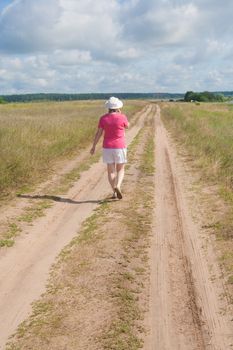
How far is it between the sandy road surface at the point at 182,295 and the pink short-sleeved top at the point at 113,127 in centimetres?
184

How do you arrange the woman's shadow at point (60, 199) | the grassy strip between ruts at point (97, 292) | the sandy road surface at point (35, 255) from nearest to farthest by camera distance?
1. the grassy strip between ruts at point (97, 292)
2. the sandy road surface at point (35, 255)
3. the woman's shadow at point (60, 199)

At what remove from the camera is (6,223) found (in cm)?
730

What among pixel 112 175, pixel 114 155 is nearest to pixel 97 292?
pixel 112 175

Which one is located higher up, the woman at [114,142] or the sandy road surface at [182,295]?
the woman at [114,142]

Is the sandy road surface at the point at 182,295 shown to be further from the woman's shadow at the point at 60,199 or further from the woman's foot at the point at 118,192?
the woman's shadow at the point at 60,199

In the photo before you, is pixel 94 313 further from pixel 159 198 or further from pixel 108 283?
pixel 159 198

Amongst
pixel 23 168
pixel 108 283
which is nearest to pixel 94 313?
pixel 108 283

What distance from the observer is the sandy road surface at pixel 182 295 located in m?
4.00

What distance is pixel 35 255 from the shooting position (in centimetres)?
589

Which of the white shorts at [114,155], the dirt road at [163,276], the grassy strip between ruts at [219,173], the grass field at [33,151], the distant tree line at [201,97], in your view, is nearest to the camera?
the dirt road at [163,276]

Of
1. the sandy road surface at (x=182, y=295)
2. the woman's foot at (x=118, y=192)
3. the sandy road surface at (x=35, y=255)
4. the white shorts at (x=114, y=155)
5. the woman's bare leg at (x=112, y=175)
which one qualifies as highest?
the white shorts at (x=114, y=155)

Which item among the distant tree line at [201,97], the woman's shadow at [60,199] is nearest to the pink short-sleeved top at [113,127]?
the woman's shadow at [60,199]

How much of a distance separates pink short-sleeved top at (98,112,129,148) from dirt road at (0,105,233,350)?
46.0 inches

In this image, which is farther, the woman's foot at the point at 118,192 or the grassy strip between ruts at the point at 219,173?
the woman's foot at the point at 118,192
